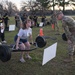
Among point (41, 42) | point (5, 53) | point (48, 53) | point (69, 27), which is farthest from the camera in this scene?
point (41, 42)

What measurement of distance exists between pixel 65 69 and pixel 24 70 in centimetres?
121

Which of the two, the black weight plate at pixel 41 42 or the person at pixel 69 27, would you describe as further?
the black weight plate at pixel 41 42

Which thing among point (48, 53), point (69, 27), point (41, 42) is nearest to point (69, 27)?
point (69, 27)

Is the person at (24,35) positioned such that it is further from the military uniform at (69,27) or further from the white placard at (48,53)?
the military uniform at (69,27)

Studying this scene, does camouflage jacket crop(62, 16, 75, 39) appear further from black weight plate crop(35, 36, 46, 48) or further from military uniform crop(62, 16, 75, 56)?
black weight plate crop(35, 36, 46, 48)

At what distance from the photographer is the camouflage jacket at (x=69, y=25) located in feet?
19.7

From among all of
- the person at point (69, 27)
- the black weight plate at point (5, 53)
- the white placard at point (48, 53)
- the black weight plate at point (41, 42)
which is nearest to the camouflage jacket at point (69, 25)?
the person at point (69, 27)

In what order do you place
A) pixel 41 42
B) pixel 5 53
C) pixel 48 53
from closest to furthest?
pixel 5 53, pixel 48 53, pixel 41 42

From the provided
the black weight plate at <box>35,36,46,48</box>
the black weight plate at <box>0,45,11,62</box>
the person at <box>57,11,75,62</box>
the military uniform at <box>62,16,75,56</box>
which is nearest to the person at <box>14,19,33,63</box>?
the black weight plate at <box>0,45,11,62</box>

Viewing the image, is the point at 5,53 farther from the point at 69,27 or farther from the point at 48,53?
the point at 69,27

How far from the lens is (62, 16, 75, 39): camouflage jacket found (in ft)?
19.7

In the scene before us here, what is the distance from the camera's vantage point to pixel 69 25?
6094mm

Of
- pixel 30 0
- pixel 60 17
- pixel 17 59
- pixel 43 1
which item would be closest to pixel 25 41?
pixel 17 59

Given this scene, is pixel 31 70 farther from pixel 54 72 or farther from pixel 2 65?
pixel 2 65
